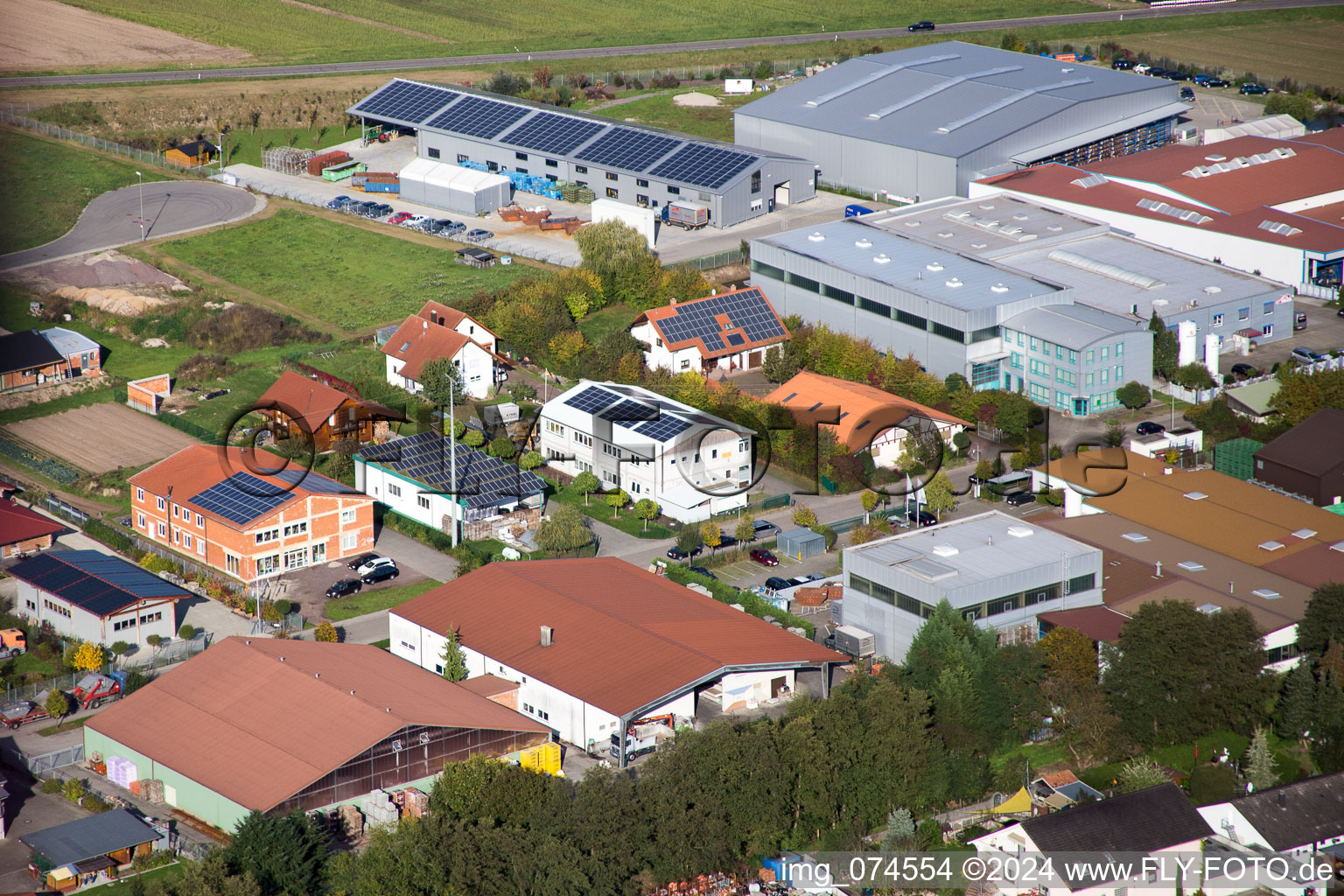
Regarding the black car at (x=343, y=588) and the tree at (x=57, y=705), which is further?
the black car at (x=343, y=588)

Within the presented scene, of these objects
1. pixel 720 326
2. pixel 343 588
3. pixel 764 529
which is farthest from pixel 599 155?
pixel 343 588

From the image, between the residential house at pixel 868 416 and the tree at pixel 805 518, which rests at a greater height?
the residential house at pixel 868 416

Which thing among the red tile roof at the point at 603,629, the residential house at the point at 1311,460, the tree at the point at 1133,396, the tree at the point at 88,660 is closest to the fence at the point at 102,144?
the tree at the point at 88,660

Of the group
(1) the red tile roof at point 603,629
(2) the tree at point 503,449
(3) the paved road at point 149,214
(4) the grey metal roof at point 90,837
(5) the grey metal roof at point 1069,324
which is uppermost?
(3) the paved road at point 149,214

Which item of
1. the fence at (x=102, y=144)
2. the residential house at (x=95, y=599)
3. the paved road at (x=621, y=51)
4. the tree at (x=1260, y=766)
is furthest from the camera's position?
the paved road at (x=621, y=51)

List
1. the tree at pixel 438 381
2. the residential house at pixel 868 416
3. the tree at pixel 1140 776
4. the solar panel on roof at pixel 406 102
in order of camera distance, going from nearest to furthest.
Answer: the tree at pixel 1140 776, the residential house at pixel 868 416, the tree at pixel 438 381, the solar panel on roof at pixel 406 102

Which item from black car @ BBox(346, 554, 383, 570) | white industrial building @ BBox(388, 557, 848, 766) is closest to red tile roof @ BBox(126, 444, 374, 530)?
black car @ BBox(346, 554, 383, 570)

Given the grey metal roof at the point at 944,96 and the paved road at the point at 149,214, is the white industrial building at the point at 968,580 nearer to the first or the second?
the grey metal roof at the point at 944,96

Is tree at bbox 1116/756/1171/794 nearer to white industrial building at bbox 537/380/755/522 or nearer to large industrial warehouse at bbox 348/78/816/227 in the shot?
white industrial building at bbox 537/380/755/522
